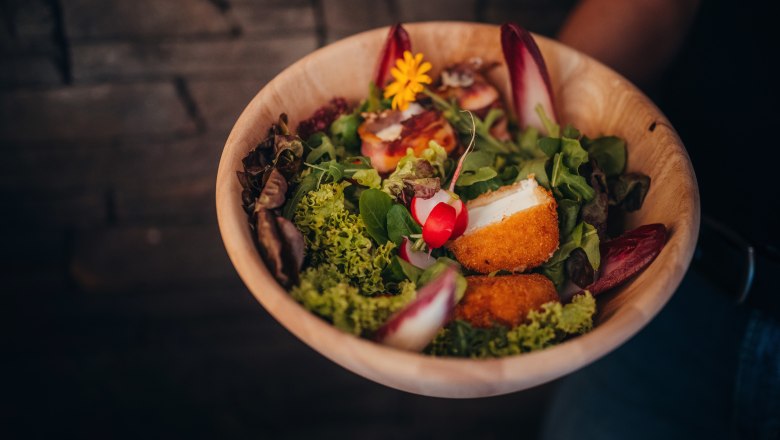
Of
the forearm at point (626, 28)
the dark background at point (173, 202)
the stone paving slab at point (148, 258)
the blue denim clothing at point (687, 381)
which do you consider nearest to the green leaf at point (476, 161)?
the forearm at point (626, 28)

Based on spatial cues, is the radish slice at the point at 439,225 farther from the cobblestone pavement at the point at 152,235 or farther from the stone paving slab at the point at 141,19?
the stone paving slab at the point at 141,19

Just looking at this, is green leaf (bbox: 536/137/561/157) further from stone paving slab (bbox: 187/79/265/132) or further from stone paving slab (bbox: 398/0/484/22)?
stone paving slab (bbox: 187/79/265/132)

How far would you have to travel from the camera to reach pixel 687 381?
4.22ft

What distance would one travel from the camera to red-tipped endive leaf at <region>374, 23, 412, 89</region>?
930mm

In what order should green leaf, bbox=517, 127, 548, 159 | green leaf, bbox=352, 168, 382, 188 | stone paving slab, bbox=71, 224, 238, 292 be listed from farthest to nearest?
stone paving slab, bbox=71, 224, 238, 292 → green leaf, bbox=517, 127, 548, 159 → green leaf, bbox=352, 168, 382, 188

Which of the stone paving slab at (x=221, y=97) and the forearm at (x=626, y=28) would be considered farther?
the stone paving slab at (x=221, y=97)

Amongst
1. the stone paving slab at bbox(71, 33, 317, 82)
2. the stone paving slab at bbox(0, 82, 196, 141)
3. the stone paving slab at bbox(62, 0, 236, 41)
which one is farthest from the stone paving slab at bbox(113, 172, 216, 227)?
the stone paving slab at bbox(62, 0, 236, 41)

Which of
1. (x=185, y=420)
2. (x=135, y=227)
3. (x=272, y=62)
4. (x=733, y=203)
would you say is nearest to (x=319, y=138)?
(x=272, y=62)

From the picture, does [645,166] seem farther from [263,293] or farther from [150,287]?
[150,287]

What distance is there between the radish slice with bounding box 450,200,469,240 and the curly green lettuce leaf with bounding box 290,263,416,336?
0.48ft

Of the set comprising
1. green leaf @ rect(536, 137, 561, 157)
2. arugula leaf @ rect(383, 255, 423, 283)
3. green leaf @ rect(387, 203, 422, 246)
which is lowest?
arugula leaf @ rect(383, 255, 423, 283)

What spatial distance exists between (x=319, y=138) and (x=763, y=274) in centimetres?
81

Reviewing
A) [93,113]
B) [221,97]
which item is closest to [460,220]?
[221,97]

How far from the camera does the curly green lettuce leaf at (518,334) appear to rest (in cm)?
73
